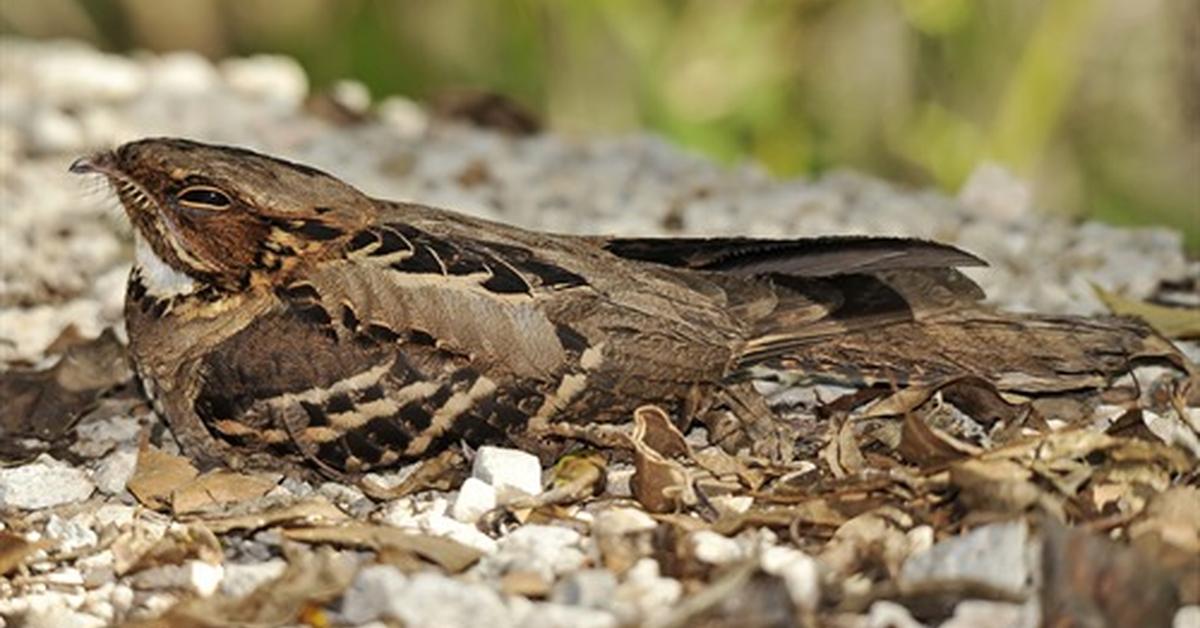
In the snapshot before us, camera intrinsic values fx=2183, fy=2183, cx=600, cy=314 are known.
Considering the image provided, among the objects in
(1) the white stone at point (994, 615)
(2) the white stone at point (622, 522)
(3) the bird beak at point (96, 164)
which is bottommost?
(1) the white stone at point (994, 615)

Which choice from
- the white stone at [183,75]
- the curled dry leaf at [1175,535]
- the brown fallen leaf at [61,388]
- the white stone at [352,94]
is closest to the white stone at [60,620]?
the brown fallen leaf at [61,388]

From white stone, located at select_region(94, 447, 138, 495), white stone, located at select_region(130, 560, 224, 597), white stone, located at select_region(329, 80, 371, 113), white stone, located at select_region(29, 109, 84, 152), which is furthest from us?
white stone, located at select_region(329, 80, 371, 113)

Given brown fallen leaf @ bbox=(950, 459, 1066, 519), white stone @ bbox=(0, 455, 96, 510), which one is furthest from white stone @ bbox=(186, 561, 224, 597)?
brown fallen leaf @ bbox=(950, 459, 1066, 519)

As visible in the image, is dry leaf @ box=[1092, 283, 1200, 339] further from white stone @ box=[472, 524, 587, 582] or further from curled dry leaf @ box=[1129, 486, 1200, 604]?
white stone @ box=[472, 524, 587, 582]

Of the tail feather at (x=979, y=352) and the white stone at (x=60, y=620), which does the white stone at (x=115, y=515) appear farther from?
the tail feather at (x=979, y=352)

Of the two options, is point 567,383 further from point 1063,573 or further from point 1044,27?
point 1044,27

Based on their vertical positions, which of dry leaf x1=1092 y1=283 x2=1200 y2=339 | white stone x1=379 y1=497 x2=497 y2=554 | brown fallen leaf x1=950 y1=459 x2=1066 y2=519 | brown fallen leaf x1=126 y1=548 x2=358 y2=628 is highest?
dry leaf x1=1092 y1=283 x2=1200 y2=339

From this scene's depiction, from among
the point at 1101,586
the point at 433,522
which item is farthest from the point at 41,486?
the point at 1101,586

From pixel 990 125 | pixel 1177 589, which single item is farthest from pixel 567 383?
pixel 990 125
